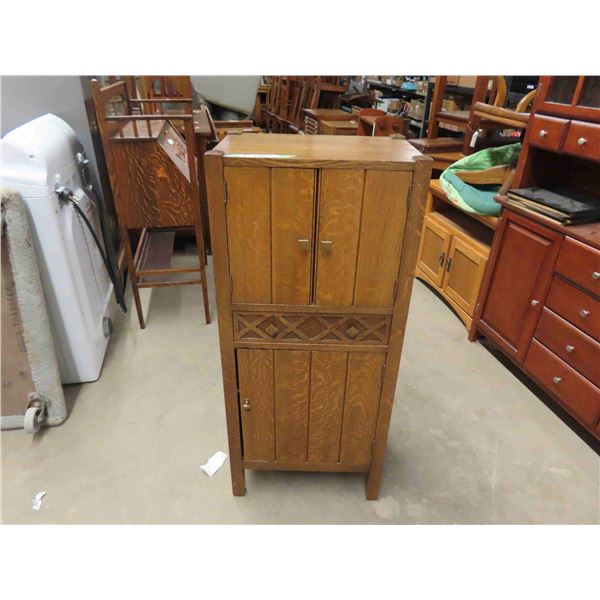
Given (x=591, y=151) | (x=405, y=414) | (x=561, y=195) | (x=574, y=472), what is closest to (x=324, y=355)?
(x=405, y=414)

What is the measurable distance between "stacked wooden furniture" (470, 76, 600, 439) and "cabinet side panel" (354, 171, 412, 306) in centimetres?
105

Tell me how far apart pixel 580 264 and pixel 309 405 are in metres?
1.29

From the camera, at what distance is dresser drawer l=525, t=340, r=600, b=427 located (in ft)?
5.83

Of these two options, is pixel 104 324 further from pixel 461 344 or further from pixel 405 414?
pixel 461 344

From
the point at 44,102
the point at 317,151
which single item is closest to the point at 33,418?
Result: the point at 317,151

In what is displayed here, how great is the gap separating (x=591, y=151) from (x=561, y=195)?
1.15 ft

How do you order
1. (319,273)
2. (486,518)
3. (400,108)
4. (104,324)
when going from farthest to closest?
(400,108) < (104,324) < (486,518) < (319,273)

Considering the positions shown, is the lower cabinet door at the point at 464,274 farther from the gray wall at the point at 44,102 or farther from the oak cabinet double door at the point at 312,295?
the gray wall at the point at 44,102

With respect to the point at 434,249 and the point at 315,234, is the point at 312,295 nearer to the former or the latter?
the point at 315,234

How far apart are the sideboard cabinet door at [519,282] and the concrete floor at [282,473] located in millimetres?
237

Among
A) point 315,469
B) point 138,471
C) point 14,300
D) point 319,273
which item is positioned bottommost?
point 138,471

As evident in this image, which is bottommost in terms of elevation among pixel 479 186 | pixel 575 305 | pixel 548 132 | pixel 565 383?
pixel 565 383

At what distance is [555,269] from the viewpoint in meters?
1.89

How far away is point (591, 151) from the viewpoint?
1694 mm
